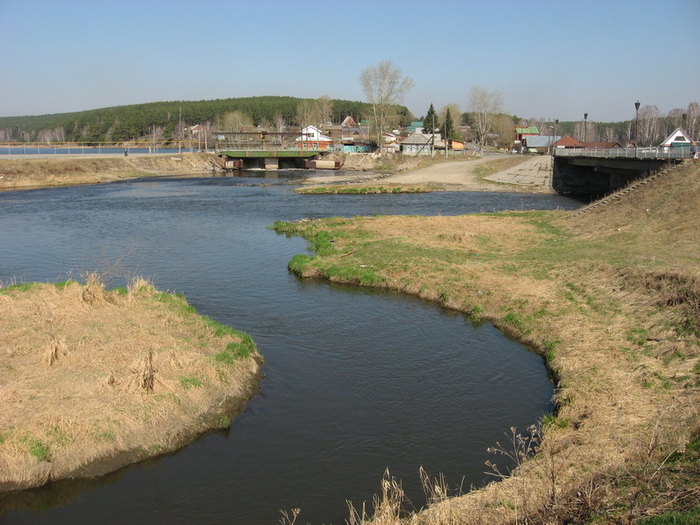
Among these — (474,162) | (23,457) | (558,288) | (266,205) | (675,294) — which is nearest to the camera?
(23,457)

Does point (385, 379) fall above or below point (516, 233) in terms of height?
below

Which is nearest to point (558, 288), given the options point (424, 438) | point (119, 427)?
point (424, 438)

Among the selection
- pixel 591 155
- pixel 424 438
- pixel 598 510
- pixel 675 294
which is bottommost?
pixel 424 438

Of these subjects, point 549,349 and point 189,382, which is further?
point 549,349

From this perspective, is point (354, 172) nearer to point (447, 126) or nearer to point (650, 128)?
point (447, 126)

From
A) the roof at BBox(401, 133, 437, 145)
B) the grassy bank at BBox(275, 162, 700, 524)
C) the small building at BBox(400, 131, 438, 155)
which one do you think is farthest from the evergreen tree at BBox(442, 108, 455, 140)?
the grassy bank at BBox(275, 162, 700, 524)

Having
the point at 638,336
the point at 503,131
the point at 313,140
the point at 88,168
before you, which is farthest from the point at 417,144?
the point at 638,336

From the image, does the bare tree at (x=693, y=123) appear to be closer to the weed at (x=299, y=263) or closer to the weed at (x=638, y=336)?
the weed at (x=299, y=263)

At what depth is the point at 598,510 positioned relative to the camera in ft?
26.9

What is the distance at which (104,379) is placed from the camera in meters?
13.6

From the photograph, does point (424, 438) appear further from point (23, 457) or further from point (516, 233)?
point (516, 233)

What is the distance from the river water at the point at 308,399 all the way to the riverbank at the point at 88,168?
45.9 meters

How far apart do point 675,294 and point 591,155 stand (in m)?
45.1

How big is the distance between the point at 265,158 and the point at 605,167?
69.4m
